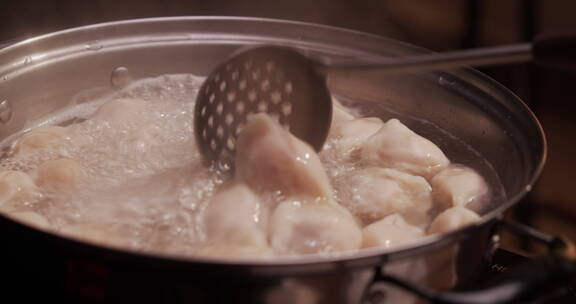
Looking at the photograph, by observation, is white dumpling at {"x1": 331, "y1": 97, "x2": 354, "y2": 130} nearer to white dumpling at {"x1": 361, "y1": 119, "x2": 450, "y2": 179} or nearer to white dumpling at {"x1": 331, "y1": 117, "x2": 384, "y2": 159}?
white dumpling at {"x1": 331, "y1": 117, "x2": 384, "y2": 159}

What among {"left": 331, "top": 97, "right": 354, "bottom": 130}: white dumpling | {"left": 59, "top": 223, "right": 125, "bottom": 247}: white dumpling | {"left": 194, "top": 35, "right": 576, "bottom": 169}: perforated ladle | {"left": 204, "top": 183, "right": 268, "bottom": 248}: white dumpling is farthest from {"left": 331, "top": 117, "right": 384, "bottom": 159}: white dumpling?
{"left": 59, "top": 223, "right": 125, "bottom": 247}: white dumpling

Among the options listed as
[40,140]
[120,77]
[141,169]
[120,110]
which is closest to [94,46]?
[120,77]

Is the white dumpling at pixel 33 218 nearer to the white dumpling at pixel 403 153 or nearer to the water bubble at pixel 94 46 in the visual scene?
the water bubble at pixel 94 46

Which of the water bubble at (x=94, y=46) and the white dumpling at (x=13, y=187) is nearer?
the white dumpling at (x=13, y=187)

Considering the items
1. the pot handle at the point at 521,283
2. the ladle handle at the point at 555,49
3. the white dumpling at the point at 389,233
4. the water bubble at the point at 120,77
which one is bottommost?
the white dumpling at the point at 389,233

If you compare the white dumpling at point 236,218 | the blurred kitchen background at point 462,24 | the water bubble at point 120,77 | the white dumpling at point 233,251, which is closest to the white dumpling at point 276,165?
the white dumpling at point 236,218

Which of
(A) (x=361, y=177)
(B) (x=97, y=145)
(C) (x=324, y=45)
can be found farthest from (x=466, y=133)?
(B) (x=97, y=145)

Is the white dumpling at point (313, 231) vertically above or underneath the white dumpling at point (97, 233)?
underneath
